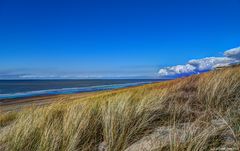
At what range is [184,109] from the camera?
132 inches

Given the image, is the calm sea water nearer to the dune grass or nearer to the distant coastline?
the distant coastline

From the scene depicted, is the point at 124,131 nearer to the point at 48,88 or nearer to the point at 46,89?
the point at 46,89

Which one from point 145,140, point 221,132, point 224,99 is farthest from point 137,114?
point 224,99

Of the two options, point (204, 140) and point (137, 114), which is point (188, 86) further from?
point (204, 140)

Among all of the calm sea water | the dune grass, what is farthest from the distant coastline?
the dune grass

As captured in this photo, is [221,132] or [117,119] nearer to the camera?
[221,132]

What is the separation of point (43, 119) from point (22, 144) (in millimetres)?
709

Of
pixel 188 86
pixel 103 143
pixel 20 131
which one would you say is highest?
pixel 188 86

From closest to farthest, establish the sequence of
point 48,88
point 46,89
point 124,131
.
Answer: point 124,131
point 46,89
point 48,88

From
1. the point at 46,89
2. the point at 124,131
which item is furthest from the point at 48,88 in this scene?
the point at 124,131

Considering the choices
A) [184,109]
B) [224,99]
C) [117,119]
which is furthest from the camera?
[224,99]

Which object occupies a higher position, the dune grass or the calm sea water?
the dune grass

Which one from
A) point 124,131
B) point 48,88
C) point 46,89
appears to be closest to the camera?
point 124,131

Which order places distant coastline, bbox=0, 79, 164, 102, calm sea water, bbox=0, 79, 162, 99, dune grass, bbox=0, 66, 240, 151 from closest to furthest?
1. dune grass, bbox=0, 66, 240, 151
2. distant coastline, bbox=0, 79, 164, 102
3. calm sea water, bbox=0, 79, 162, 99
